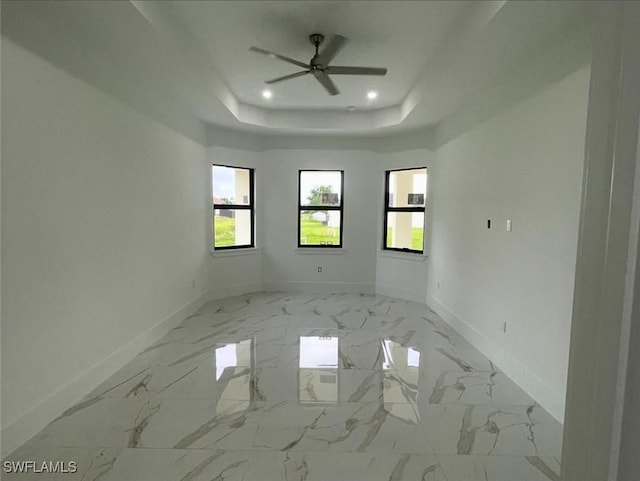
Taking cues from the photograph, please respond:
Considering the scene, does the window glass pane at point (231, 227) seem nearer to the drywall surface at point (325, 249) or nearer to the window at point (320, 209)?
A: the drywall surface at point (325, 249)

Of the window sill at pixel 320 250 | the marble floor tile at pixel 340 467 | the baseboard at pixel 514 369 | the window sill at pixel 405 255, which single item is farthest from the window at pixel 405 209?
the marble floor tile at pixel 340 467

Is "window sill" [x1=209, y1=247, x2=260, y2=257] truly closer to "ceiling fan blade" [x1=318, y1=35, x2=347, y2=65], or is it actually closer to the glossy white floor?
the glossy white floor

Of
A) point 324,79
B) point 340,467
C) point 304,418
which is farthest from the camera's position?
point 324,79

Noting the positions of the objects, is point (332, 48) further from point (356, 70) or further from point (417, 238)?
point (417, 238)

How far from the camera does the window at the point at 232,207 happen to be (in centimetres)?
564

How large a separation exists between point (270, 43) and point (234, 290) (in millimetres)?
3764

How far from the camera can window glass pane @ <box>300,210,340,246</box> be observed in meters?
6.27

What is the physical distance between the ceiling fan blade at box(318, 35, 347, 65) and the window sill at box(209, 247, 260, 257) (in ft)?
10.5

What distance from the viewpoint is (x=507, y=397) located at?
2.72 meters

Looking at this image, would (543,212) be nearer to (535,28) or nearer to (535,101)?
(535,101)

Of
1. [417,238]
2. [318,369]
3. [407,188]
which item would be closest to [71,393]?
[318,369]

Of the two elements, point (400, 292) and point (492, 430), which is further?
point (400, 292)


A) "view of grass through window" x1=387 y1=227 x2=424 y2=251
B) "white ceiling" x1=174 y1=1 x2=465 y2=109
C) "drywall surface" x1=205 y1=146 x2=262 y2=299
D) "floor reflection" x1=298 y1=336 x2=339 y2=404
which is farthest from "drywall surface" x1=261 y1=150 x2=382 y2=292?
"floor reflection" x1=298 y1=336 x2=339 y2=404

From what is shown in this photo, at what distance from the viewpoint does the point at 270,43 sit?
129 inches
